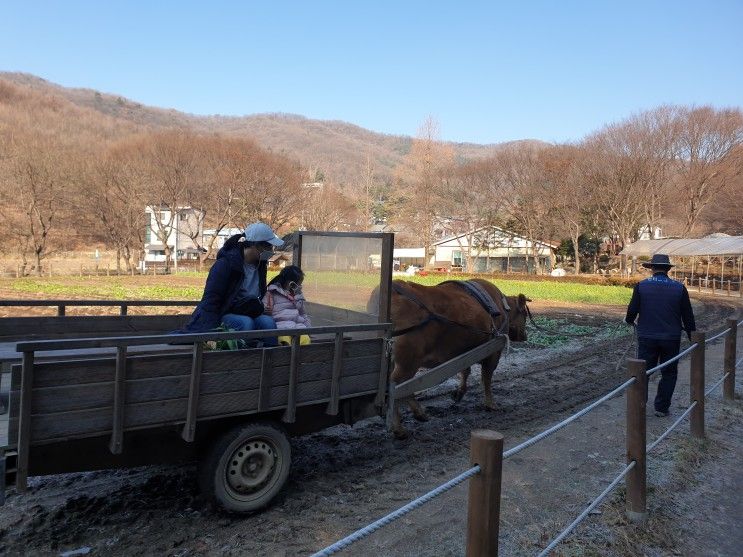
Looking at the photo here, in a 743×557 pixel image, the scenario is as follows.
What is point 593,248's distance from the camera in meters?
54.6

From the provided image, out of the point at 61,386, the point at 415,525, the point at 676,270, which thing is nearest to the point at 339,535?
the point at 415,525

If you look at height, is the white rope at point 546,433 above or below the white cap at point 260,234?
below

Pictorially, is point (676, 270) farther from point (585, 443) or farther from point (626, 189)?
point (585, 443)

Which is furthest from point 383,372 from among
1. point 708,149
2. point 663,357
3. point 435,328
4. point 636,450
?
point 708,149

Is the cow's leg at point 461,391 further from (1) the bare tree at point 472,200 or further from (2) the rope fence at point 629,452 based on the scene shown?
(1) the bare tree at point 472,200

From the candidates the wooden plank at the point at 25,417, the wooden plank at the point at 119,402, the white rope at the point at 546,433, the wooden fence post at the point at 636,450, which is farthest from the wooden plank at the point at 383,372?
the wooden plank at the point at 25,417

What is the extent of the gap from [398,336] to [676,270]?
4901 centimetres

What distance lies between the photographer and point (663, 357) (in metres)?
7.00

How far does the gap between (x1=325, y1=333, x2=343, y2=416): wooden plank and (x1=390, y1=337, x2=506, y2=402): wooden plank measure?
817 millimetres

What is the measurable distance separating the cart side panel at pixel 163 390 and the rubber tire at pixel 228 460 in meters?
0.20

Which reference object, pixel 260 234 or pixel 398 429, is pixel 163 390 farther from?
pixel 398 429

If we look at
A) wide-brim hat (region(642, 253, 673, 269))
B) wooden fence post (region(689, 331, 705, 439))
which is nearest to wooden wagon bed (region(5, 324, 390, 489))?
wooden fence post (region(689, 331, 705, 439))

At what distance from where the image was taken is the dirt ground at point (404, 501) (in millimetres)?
3615

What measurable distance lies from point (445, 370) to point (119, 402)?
3.43 m
